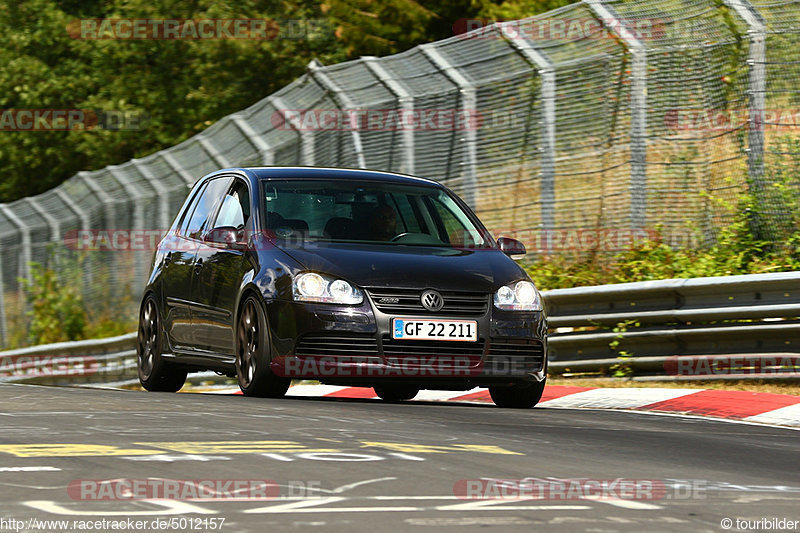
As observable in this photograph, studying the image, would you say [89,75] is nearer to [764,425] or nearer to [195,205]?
[195,205]

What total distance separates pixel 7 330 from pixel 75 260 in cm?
394

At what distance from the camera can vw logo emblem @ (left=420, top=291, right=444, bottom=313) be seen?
9781mm

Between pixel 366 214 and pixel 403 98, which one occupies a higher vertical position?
pixel 403 98

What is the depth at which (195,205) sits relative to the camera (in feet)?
40.0

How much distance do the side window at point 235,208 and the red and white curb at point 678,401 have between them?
7.35ft

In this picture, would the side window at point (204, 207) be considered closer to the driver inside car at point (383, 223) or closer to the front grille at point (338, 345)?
the driver inside car at point (383, 223)

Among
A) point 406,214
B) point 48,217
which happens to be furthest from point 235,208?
point 48,217

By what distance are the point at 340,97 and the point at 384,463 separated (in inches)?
433

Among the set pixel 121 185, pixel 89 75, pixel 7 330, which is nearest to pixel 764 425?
pixel 121 185

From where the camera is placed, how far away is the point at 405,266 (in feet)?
32.6
